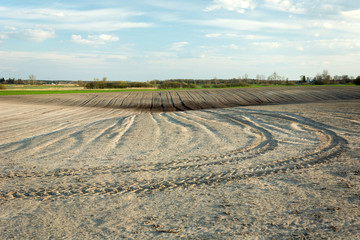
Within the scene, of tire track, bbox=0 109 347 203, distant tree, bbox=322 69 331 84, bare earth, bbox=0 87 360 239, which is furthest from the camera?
distant tree, bbox=322 69 331 84

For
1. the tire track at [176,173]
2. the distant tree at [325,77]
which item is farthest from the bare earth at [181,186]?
the distant tree at [325,77]

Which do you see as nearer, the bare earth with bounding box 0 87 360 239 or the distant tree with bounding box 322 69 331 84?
the bare earth with bounding box 0 87 360 239

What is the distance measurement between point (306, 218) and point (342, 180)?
2.16 m

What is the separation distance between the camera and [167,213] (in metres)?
4.37

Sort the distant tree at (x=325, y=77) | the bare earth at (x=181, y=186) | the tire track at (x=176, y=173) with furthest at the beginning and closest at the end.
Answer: the distant tree at (x=325, y=77) < the tire track at (x=176, y=173) < the bare earth at (x=181, y=186)

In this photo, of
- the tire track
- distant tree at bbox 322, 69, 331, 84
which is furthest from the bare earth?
distant tree at bbox 322, 69, 331, 84

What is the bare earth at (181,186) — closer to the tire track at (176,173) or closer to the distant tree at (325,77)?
the tire track at (176,173)

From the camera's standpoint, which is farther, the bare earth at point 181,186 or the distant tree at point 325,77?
the distant tree at point 325,77

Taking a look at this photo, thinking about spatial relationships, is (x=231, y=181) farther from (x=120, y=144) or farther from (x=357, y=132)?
(x=357, y=132)

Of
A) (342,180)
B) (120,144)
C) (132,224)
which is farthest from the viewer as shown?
(120,144)

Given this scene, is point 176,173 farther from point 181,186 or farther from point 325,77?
point 325,77

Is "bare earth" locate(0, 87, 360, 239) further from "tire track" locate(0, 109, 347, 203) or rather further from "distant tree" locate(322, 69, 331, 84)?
"distant tree" locate(322, 69, 331, 84)

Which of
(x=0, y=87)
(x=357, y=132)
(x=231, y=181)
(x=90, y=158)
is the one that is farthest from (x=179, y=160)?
(x=0, y=87)

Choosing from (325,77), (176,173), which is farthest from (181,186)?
(325,77)
